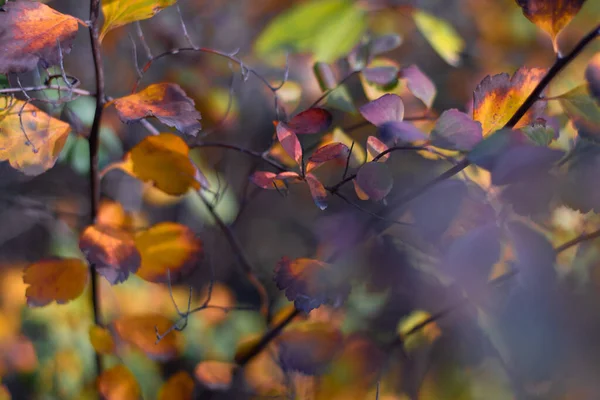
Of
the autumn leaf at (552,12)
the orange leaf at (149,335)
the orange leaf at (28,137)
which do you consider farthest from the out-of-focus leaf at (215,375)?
the autumn leaf at (552,12)

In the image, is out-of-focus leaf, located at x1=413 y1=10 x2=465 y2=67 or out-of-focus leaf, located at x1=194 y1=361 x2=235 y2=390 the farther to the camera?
out-of-focus leaf, located at x1=413 y1=10 x2=465 y2=67

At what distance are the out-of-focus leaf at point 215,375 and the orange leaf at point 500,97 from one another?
0.36 meters

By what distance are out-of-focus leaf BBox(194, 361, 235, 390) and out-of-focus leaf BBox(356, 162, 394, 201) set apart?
291 millimetres

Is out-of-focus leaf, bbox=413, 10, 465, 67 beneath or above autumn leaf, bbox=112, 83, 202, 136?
beneath


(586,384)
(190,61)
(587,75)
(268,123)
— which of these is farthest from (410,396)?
(190,61)

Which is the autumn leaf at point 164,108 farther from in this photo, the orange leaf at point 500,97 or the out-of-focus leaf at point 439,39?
the out-of-focus leaf at point 439,39

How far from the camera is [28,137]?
0.40 m

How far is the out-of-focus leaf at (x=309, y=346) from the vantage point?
49 cm

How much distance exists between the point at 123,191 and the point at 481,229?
836mm

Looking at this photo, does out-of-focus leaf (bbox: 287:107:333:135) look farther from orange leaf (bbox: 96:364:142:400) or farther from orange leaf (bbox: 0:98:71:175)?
orange leaf (bbox: 96:364:142:400)

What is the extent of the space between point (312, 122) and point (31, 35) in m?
0.21

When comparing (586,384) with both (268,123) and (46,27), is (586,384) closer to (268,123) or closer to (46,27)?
(46,27)

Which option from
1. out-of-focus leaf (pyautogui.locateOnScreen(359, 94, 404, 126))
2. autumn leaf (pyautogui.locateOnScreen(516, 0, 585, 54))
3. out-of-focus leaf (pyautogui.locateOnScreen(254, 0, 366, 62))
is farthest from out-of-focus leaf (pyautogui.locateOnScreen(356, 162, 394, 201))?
out-of-focus leaf (pyautogui.locateOnScreen(254, 0, 366, 62))

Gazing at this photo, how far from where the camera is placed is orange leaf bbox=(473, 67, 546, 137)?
0.37 meters
